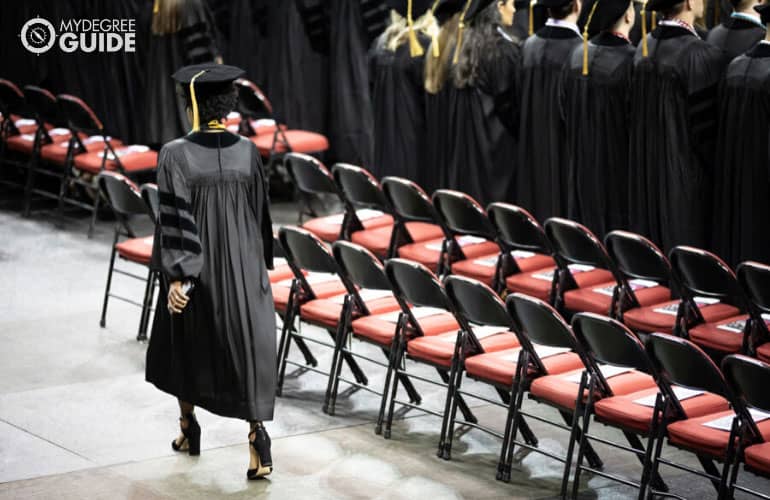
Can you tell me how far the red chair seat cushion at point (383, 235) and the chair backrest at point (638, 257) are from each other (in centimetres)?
170

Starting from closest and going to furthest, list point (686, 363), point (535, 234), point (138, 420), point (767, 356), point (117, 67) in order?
point (686, 363) < point (767, 356) < point (138, 420) < point (535, 234) < point (117, 67)

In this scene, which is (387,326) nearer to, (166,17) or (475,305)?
(475,305)

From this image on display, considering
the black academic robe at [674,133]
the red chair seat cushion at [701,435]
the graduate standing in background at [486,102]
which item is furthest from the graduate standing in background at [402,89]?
the red chair seat cushion at [701,435]

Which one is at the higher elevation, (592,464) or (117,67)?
(117,67)

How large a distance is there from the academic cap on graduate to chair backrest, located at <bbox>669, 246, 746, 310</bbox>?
2.25 meters

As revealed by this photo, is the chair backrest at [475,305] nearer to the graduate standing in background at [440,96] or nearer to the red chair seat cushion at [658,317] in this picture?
the red chair seat cushion at [658,317]

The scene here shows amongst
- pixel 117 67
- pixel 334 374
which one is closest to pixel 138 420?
pixel 334 374

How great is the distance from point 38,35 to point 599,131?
640 cm

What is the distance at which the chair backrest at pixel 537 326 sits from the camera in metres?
5.61

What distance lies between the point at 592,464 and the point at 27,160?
768cm

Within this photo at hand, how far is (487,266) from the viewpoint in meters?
7.60

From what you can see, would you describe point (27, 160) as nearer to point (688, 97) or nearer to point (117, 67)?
point (117, 67)

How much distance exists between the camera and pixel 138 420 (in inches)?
260

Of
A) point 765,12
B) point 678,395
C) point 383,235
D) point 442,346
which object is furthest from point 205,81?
point 765,12
